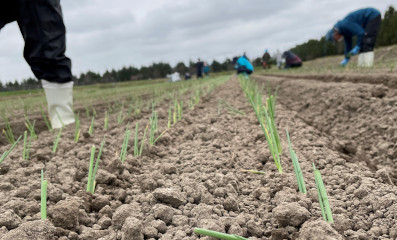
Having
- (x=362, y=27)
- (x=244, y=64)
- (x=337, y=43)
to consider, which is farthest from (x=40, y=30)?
(x=337, y=43)

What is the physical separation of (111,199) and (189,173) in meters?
0.30

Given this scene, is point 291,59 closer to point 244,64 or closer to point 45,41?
point 244,64

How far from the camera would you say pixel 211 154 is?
1.39 metres

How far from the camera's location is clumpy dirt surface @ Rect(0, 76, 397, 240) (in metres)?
0.77

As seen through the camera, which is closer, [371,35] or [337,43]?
[371,35]

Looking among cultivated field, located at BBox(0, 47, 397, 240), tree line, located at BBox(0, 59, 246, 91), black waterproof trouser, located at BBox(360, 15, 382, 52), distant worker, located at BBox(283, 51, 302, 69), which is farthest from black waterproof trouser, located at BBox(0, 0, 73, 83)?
tree line, located at BBox(0, 59, 246, 91)

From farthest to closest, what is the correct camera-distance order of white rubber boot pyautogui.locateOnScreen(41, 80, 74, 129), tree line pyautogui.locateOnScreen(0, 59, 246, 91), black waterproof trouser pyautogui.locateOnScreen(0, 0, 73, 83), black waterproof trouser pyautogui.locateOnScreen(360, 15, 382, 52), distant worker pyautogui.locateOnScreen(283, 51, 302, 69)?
tree line pyautogui.locateOnScreen(0, 59, 246, 91) < distant worker pyautogui.locateOnScreen(283, 51, 302, 69) < black waterproof trouser pyautogui.locateOnScreen(360, 15, 382, 52) < white rubber boot pyautogui.locateOnScreen(41, 80, 74, 129) < black waterproof trouser pyautogui.locateOnScreen(0, 0, 73, 83)

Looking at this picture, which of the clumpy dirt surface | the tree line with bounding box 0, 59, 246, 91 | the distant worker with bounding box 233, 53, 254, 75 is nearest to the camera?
the clumpy dirt surface

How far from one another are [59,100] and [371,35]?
760cm

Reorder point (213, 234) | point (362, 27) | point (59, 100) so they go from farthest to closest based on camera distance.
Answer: point (362, 27)
point (59, 100)
point (213, 234)

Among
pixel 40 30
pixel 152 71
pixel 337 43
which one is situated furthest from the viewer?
pixel 152 71

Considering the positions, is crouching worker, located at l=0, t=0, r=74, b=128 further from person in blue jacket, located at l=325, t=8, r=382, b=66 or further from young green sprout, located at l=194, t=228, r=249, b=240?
person in blue jacket, located at l=325, t=8, r=382, b=66

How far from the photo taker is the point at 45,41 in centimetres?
218

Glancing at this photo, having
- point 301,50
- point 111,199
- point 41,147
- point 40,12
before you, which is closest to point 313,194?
point 111,199
